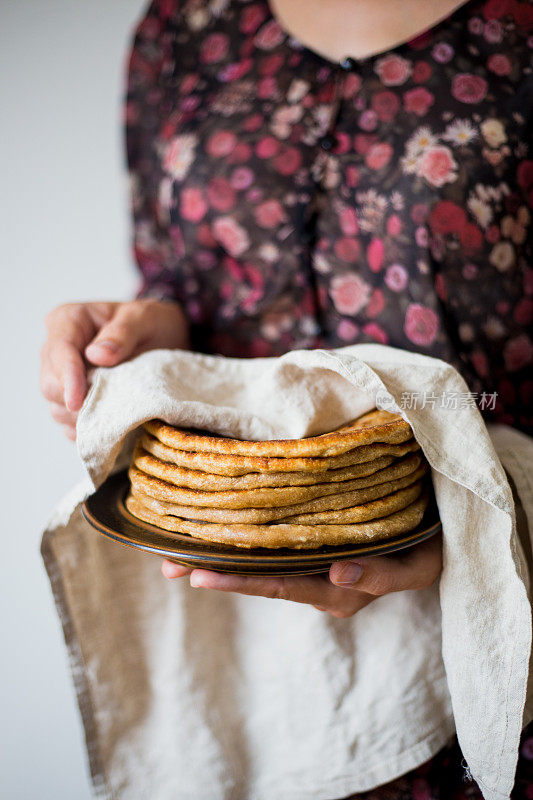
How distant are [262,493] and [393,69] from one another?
0.52 metres

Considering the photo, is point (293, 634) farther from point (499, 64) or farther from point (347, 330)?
point (499, 64)

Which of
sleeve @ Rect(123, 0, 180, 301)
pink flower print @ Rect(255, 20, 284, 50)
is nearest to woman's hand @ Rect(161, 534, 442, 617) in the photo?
sleeve @ Rect(123, 0, 180, 301)

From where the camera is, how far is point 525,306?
0.69 meters

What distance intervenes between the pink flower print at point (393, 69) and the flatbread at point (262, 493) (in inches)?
17.6

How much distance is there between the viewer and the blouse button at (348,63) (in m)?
0.70

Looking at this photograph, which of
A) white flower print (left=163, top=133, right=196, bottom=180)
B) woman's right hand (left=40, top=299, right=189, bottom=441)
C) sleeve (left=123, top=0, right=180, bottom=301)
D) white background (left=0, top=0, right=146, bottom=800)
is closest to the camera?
woman's right hand (left=40, top=299, right=189, bottom=441)

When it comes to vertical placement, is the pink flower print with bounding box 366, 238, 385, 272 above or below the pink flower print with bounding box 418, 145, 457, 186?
below

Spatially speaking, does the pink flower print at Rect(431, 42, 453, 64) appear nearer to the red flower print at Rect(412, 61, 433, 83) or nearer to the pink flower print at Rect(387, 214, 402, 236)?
the red flower print at Rect(412, 61, 433, 83)

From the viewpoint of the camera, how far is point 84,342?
0.65 metres

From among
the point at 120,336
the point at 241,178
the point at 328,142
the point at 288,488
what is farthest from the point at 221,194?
the point at 288,488

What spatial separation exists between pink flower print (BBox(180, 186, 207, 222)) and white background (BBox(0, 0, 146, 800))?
1.16ft

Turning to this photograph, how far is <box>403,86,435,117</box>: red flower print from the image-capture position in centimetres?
67

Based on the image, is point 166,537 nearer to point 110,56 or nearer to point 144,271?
point 144,271

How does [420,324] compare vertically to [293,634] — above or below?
above
